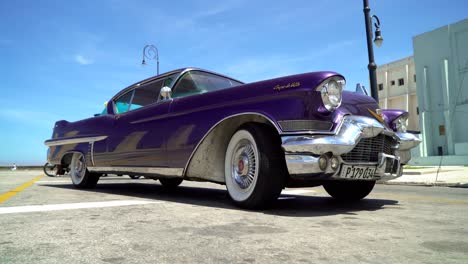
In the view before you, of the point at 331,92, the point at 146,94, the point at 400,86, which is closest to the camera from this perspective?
the point at 331,92

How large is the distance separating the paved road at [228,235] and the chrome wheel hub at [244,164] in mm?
295

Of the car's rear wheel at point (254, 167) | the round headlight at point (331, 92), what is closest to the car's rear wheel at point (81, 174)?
the car's rear wheel at point (254, 167)

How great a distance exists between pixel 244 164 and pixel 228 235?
137 centimetres

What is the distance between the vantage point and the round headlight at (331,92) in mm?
3189

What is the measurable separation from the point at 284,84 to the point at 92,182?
4550 mm

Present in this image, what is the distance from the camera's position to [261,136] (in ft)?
11.1

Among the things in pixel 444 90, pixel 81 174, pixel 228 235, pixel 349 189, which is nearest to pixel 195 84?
pixel 349 189

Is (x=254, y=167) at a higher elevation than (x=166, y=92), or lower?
lower

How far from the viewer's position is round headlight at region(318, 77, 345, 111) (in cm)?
319

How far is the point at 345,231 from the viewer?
2.48 metres

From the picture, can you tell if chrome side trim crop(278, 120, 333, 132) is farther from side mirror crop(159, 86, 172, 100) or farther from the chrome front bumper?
side mirror crop(159, 86, 172, 100)

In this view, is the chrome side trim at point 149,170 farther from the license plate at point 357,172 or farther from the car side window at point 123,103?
the license plate at point 357,172

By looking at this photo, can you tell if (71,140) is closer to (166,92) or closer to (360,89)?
(166,92)

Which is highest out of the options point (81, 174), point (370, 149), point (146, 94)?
point (146, 94)
